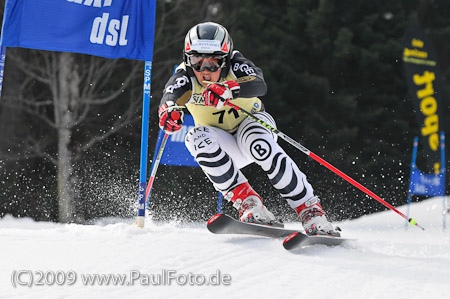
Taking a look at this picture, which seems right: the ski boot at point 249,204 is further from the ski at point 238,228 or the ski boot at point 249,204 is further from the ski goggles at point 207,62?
the ski goggles at point 207,62

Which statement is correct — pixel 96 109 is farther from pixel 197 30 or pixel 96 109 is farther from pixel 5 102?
pixel 197 30

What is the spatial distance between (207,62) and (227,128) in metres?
0.50

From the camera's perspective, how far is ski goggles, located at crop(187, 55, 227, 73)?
3.94 metres

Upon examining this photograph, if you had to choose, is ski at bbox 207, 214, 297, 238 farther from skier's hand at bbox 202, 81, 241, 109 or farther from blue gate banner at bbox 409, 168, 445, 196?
blue gate banner at bbox 409, 168, 445, 196

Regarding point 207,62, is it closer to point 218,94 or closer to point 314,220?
point 218,94

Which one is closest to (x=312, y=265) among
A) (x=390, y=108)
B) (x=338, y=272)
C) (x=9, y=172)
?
Result: (x=338, y=272)

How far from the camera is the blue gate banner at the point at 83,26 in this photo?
4422 mm

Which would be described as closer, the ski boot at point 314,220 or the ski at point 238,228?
the ski at point 238,228

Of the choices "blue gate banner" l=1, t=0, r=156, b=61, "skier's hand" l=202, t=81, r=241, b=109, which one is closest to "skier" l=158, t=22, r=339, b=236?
"skier's hand" l=202, t=81, r=241, b=109

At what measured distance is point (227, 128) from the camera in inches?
163

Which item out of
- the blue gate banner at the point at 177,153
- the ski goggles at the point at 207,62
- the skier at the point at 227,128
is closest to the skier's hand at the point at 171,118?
the skier at the point at 227,128

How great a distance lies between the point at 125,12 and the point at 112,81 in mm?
9773

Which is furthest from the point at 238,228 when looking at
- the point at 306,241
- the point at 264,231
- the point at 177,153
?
the point at 177,153

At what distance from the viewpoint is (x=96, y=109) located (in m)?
13.7
